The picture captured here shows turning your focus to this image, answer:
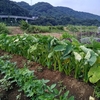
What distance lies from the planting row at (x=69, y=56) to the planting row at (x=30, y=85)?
1.09 ft

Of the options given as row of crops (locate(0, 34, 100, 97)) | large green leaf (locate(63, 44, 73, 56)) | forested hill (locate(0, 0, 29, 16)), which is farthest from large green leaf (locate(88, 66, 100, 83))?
forested hill (locate(0, 0, 29, 16))

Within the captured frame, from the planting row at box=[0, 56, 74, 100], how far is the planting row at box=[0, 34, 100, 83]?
1.09 feet

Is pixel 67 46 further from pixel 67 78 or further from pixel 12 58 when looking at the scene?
pixel 12 58

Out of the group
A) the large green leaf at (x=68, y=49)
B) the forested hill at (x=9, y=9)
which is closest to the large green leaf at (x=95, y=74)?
the large green leaf at (x=68, y=49)

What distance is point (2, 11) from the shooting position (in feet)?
118

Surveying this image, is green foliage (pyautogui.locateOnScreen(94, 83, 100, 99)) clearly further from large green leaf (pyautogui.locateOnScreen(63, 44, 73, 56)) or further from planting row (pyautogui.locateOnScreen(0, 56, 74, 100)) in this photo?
large green leaf (pyautogui.locateOnScreen(63, 44, 73, 56))

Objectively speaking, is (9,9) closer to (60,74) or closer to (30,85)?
(60,74)

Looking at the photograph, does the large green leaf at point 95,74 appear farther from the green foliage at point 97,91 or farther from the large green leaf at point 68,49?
the large green leaf at point 68,49

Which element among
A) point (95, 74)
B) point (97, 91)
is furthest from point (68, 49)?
point (97, 91)

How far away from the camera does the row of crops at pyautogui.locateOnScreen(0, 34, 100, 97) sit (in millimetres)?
1854

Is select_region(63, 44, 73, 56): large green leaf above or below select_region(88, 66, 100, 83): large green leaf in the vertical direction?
above

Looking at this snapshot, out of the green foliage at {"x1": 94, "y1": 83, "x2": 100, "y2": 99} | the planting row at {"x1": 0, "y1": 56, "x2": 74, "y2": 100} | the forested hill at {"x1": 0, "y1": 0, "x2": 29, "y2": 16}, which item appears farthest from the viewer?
the forested hill at {"x1": 0, "y1": 0, "x2": 29, "y2": 16}

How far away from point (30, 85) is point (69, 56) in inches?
19.8

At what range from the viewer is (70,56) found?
2.07 metres
